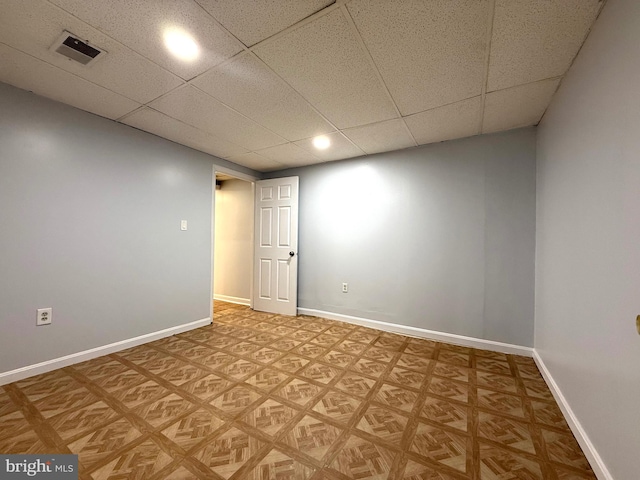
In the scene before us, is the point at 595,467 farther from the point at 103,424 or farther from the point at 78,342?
the point at 78,342

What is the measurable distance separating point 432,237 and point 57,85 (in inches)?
147

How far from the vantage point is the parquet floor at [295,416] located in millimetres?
1275

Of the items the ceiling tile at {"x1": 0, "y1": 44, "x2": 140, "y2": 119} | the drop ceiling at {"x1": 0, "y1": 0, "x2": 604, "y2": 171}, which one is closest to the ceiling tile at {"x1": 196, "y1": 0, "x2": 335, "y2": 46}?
the drop ceiling at {"x1": 0, "y1": 0, "x2": 604, "y2": 171}

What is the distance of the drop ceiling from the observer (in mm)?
1314

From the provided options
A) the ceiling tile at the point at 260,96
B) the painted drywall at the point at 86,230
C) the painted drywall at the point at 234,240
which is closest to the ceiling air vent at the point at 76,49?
the ceiling tile at the point at 260,96

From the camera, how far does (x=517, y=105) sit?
2186mm

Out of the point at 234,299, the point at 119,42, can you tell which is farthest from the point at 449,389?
the point at 234,299

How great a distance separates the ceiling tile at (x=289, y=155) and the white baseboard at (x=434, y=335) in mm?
2273

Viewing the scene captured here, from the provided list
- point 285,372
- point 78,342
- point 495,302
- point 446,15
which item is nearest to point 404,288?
point 495,302

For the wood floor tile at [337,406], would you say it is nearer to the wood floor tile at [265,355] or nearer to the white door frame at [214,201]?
the wood floor tile at [265,355]

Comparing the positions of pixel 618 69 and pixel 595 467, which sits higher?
pixel 618 69

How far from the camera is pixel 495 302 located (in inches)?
107

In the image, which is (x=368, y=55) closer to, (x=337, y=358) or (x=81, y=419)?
(x=337, y=358)

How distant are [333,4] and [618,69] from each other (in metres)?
1.36
